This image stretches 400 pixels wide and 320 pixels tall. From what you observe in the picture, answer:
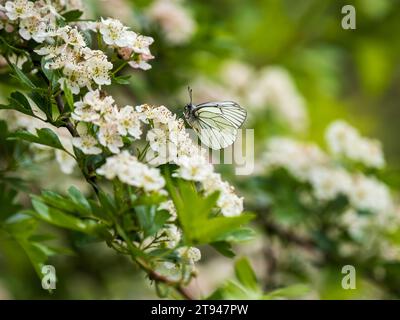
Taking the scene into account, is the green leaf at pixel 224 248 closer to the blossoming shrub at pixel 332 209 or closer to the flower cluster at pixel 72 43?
the flower cluster at pixel 72 43

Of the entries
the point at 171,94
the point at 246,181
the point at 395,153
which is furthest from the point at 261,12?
the point at 395,153

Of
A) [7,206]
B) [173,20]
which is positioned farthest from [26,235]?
[173,20]

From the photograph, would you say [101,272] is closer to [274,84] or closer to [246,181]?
[246,181]

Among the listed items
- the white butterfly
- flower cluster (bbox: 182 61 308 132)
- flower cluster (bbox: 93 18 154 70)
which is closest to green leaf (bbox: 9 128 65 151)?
flower cluster (bbox: 93 18 154 70)

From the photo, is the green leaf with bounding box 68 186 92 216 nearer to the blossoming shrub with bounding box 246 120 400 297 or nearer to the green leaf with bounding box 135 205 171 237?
the green leaf with bounding box 135 205 171 237

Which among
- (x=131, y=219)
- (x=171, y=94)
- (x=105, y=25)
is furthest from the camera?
(x=171, y=94)

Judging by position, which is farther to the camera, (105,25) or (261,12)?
(261,12)

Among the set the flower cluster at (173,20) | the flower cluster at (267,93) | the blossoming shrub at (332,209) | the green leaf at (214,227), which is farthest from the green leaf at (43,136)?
the flower cluster at (267,93)
